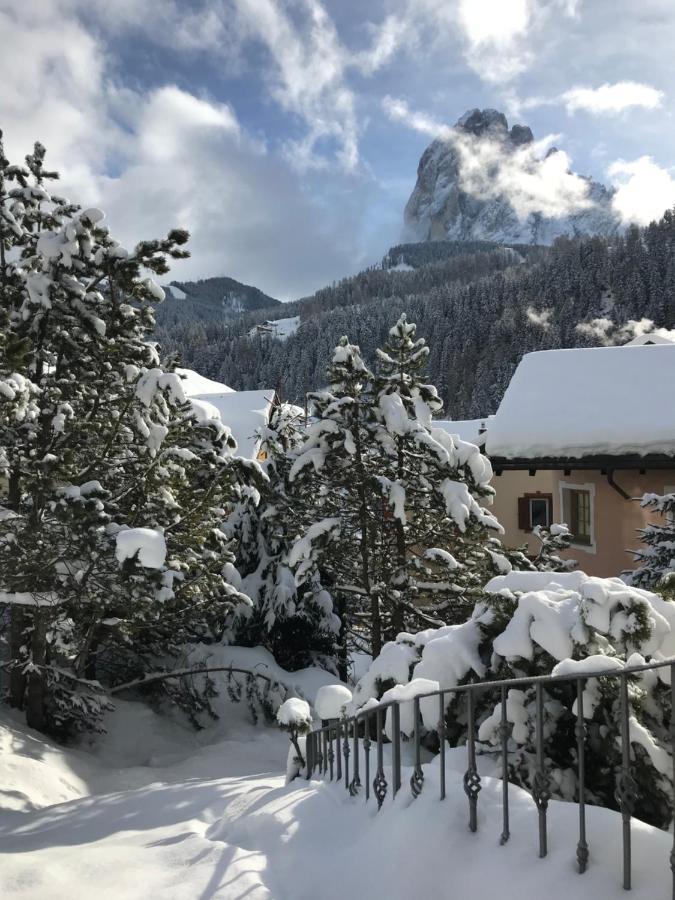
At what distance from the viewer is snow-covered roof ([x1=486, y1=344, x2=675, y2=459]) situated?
11.3 m

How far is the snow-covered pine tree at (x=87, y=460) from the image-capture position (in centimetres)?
815

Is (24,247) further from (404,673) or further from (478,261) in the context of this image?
(478,261)

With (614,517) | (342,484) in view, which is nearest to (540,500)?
(614,517)

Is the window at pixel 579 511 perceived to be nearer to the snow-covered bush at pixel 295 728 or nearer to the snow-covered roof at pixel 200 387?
the snow-covered bush at pixel 295 728

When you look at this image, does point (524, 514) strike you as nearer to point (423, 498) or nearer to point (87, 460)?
point (423, 498)

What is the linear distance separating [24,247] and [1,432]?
9.85 feet

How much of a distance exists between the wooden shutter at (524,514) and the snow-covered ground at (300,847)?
17.3 metres

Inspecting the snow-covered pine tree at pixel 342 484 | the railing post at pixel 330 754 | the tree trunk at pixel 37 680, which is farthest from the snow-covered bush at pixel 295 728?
the tree trunk at pixel 37 680

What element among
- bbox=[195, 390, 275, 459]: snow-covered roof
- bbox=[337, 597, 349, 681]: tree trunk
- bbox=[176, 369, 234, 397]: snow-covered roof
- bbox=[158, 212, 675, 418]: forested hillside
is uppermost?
bbox=[158, 212, 675, 418]: forested hillside

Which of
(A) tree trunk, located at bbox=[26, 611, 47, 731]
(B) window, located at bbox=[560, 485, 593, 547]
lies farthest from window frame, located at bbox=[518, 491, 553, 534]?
(A) tree trunk, located at bbox=[26, 611, 47, 731]

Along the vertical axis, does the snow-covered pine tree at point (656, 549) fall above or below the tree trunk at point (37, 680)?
above

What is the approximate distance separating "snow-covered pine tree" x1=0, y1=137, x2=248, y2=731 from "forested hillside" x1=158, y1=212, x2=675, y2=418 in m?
86.0

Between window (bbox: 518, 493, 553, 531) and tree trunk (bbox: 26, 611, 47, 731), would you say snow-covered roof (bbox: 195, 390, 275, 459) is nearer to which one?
window (bbox: 518, 493, 553, 531)

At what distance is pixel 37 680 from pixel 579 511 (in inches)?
424
